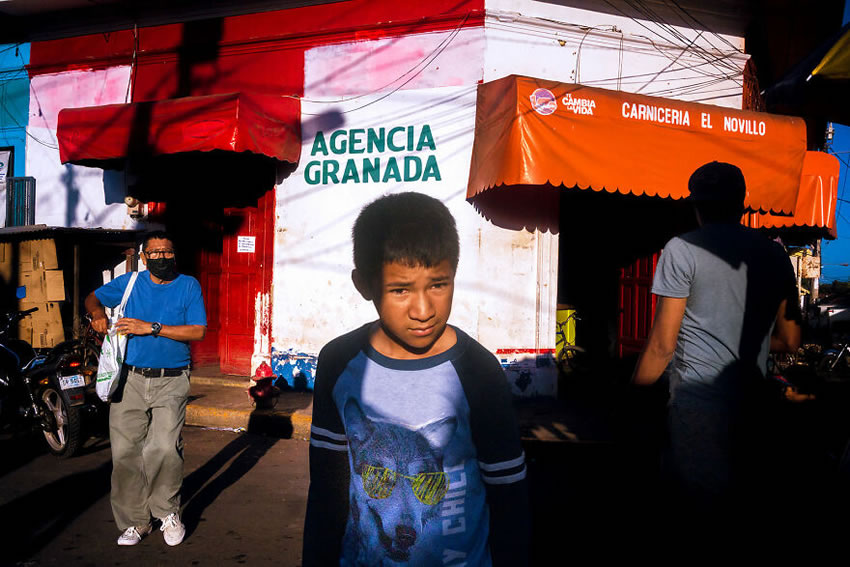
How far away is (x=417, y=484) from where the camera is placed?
4.83ft

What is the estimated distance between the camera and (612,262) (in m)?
9.75

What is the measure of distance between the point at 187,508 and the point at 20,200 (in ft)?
25.4

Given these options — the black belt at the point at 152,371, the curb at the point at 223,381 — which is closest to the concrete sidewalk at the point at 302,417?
the curb at the point at 223,381

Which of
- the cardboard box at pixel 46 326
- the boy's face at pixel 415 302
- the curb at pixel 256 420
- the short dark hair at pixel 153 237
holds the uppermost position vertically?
the short dark hair at pixel 153 237

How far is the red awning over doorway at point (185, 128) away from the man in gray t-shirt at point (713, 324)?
588cm

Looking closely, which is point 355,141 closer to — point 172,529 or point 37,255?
point 37,255

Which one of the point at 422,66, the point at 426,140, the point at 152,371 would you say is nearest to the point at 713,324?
the point at 152,371

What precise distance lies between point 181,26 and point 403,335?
356 inches

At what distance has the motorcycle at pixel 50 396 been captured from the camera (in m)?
5.43

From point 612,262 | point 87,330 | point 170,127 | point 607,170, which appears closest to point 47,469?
point 87,330

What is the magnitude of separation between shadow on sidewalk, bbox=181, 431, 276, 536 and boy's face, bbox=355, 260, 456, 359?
10.6 ft

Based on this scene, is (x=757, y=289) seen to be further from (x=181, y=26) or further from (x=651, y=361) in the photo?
(x=181, y=26)

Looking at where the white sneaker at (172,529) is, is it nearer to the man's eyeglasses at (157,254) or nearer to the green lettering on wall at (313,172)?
the man's eyeglasses at (157,254)

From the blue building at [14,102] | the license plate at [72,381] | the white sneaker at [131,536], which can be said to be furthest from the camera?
the blue building at [14,102]
